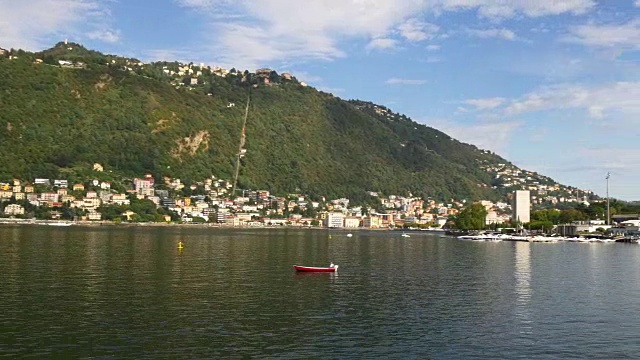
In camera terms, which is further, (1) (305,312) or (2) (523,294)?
(2) (523,294)

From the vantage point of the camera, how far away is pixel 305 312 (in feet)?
109

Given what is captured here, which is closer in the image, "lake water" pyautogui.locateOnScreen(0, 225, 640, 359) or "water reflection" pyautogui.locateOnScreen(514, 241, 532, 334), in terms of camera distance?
"lake water" pyautogui.locateOnScreen(0, 225, 640, 359)

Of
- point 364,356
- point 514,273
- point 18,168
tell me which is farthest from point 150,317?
point 18,168

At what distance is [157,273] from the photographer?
50.1 meters

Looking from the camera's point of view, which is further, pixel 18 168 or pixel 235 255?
pixel 18 168

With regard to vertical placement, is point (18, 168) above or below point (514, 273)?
above

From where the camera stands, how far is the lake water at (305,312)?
82.6 ft

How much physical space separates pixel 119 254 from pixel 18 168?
6023 inches

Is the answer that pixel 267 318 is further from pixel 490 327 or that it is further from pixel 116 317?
pixel 490 327

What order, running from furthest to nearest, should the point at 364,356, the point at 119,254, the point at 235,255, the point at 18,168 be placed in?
the point at 18,168 < the point at 235,255 < the point at 119,254 < the point at 364,356

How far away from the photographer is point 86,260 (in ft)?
195

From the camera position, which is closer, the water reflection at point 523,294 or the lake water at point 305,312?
the lake water at point 305,312

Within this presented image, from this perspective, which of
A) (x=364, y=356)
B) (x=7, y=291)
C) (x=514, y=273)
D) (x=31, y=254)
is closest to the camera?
(x=364, y=356)

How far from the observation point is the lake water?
2519 centimetres
